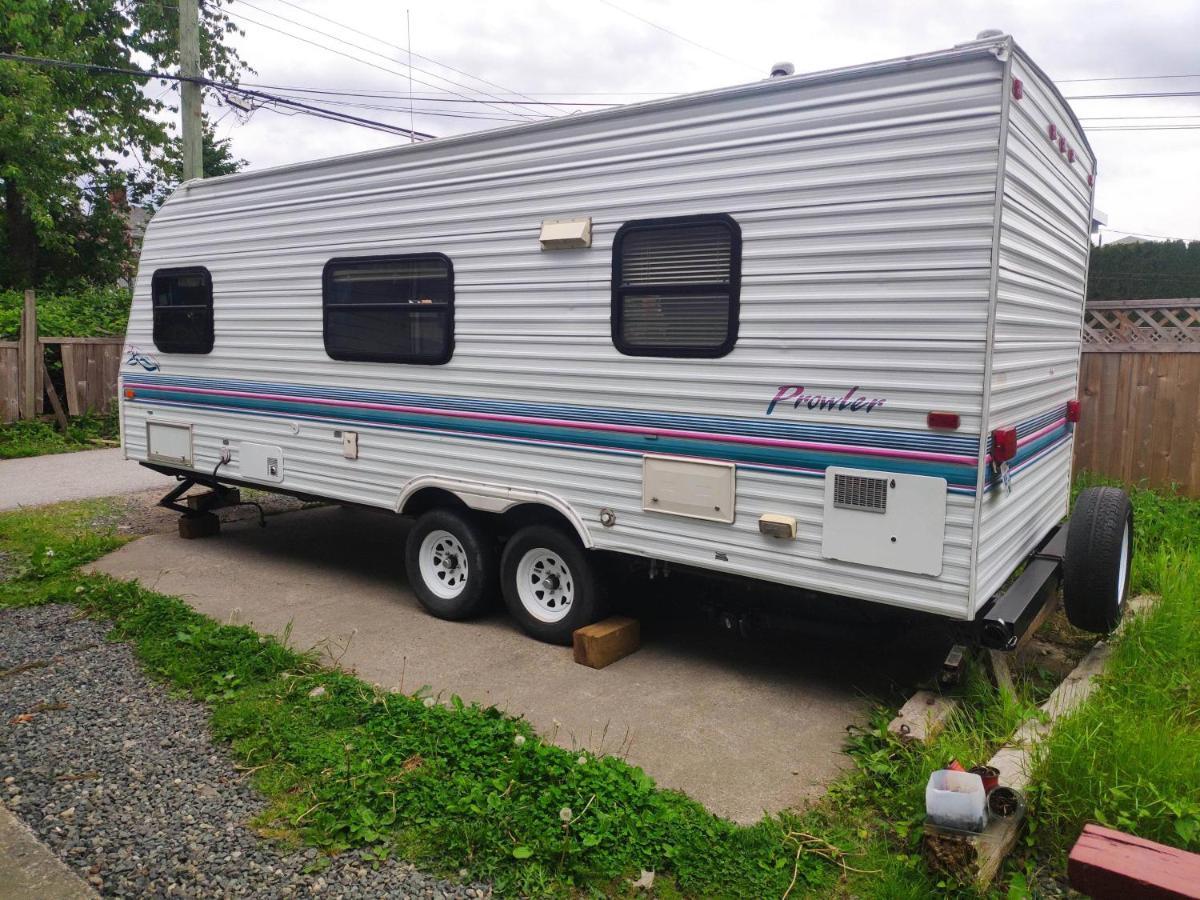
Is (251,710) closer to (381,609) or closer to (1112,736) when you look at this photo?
(381,609)

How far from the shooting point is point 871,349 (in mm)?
4086

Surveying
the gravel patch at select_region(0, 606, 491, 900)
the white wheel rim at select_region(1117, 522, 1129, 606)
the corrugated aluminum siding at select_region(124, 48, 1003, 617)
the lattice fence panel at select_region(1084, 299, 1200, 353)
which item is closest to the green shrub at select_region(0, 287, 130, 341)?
the corrugated aluminum siding at select_region(124, 48, 1003, 617)

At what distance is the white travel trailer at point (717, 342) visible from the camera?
12.9 feet

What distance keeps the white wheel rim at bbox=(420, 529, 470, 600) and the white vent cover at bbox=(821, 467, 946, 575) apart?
8.24 feet

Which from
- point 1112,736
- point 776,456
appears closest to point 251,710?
point 776,456

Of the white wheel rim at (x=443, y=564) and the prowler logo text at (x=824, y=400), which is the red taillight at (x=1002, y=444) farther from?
the white wheel rim at (x=443, y=564)

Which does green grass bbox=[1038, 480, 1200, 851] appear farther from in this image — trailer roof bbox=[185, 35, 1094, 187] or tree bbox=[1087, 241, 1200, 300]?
tree bbox=[1087, 241, 1200, 300]

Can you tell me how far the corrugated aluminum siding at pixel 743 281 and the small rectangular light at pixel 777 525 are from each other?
1.6 inches

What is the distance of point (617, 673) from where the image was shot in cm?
504

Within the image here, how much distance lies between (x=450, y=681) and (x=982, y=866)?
9.14ft

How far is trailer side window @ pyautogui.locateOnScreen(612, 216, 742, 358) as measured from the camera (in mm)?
4535

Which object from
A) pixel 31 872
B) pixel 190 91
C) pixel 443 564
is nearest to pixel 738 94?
pixel 443 564

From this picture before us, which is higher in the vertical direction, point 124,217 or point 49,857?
point 124,217

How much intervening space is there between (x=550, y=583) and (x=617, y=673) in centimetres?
74
